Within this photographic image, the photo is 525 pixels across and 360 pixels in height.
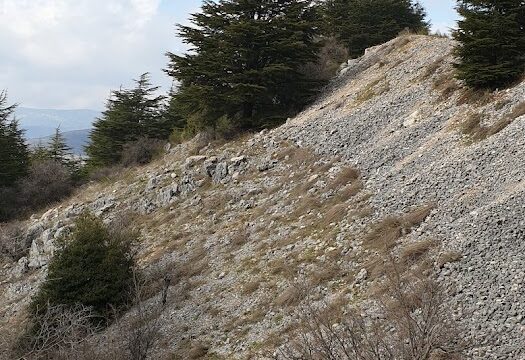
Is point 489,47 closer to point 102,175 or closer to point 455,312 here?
point 455,312

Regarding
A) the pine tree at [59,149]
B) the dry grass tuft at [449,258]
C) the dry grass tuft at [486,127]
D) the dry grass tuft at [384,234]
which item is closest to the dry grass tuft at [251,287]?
the dry grass tuft at [384,234]

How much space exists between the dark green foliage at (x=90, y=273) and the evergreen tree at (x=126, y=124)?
18.3 metres

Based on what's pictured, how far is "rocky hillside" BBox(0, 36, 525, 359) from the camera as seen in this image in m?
9.97

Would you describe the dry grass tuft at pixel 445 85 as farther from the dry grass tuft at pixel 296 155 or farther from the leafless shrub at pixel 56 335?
the leafless shrub at pixel 56 335

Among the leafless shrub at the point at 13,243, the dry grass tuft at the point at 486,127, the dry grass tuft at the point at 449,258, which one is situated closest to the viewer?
the dry grass tuft at the point at 449,258

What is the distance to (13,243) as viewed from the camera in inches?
921

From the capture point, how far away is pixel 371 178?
50.3 feet

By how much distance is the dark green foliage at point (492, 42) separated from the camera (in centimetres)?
1614

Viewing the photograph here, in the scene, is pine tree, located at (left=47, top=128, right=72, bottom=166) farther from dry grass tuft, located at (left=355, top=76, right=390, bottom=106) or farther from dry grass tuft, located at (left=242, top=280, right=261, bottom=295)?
dry grass tuft, located at (left=242, top=280, right=261, bottom=295)


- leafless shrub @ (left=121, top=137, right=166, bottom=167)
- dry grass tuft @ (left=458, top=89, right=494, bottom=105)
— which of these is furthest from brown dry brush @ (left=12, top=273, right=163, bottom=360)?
leafless shrub @ (left=121, top=137, right=166, bottom=167)

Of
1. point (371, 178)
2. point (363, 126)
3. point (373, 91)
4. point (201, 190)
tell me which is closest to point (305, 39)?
point (373, 91)

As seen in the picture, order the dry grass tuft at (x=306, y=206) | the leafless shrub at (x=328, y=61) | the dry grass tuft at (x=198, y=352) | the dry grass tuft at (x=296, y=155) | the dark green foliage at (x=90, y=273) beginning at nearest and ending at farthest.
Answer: the dry grass tuft at (x=198, y=352), the dark green foliage at (x=90, y=273), the dry grass tuft at (x=306, y=206), the dry grass tuft at (x=296, y=155), the leafless shrub at (x=328, y=61)

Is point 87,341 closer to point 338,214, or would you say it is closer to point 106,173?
point 338,214

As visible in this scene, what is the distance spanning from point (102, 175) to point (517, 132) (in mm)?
23844
